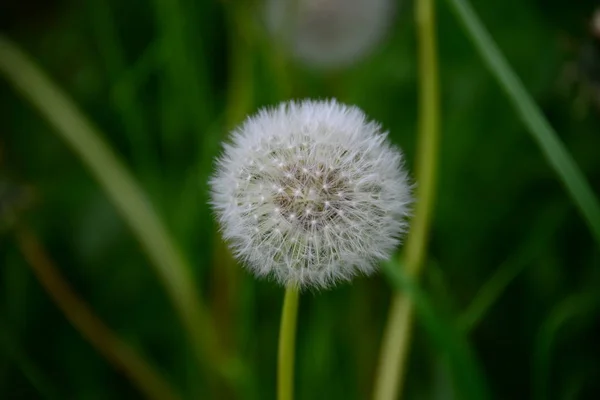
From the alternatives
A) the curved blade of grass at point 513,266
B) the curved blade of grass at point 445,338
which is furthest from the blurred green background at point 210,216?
the curved blade of grass at point 445,338

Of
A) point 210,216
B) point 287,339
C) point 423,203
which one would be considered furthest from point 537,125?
point 210,216

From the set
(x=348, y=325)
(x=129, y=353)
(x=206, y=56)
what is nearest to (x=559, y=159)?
(x=348, y=325)

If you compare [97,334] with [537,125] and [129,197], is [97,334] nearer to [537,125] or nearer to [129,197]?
[129,197]

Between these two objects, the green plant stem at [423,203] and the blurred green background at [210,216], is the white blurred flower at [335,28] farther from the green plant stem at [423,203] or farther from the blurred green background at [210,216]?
the green plant stem at [423,203]

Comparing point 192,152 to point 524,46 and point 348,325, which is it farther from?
point 524,46

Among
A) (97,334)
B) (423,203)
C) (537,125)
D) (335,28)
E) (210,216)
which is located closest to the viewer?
(537,125)

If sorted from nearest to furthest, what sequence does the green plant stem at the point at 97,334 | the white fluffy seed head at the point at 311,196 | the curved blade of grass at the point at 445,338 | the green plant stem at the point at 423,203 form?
1. the white fluffy seed head at the point at 311,196
2. the curved blade of grass at the point at 445,338
3. the green plant stem at the point at 423,203
4. the green plant stem at the point at 97,334
